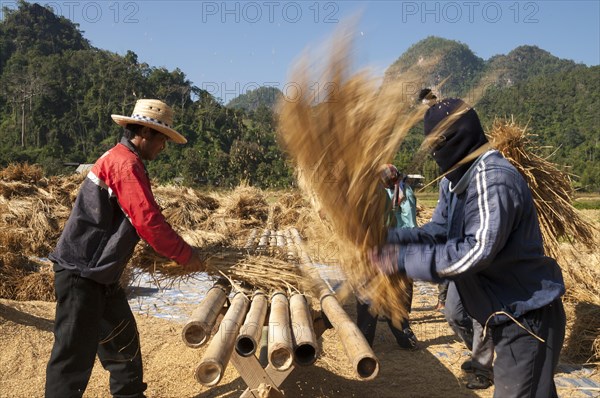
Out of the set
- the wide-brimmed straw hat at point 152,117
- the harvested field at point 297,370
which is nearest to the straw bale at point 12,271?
the harvested field at point 297,370

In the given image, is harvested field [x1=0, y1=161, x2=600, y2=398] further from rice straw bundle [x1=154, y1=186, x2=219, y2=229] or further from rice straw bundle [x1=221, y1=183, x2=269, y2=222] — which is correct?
rice straw bundle [x1=221, y1=183, x2=269, y2=222]

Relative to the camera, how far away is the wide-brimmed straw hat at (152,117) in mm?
2773

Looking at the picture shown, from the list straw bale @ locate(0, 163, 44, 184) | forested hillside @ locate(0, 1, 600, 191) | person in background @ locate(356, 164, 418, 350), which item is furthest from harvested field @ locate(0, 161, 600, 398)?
forested hillside @ locate(0, 1, 600, 191)

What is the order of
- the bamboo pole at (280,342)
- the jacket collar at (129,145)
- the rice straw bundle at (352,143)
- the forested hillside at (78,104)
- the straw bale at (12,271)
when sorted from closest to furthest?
the rice straw bundle at (352,143), the bamboo pole at (280,342), the jacket collar at (129,145), the straw bale at (12,271), the forested hillside at (78,104)

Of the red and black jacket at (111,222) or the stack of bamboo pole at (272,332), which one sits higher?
the red and black jacket at (111,222)

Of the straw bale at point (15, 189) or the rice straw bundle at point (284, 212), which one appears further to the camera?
the rice straw bundle at point (284, 212)

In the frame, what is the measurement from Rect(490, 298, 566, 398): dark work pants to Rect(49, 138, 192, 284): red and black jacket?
1.68 m

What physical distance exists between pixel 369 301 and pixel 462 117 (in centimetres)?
82

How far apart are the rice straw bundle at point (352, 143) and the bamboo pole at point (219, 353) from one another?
707 millimetres

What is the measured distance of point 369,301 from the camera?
6.82 ft

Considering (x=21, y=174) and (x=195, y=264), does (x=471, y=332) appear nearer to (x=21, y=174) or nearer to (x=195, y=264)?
(x=195, y=264)

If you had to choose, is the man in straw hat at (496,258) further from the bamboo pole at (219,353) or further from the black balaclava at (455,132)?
the bamboo pole at (219,353)

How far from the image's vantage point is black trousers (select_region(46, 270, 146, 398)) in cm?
259

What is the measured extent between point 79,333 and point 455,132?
2.09m
